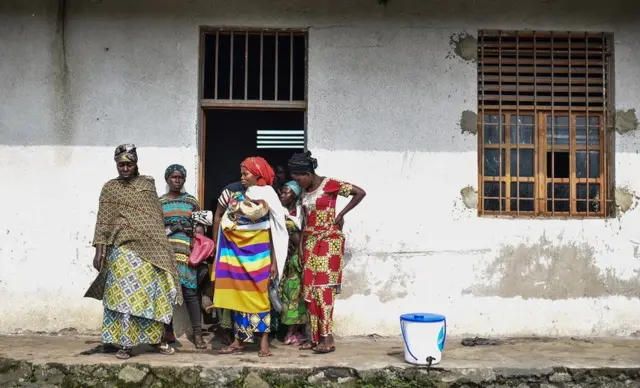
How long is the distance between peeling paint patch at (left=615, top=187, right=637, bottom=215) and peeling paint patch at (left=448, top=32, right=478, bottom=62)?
5.81ft

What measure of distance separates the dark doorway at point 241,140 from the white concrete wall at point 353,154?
9.72ft

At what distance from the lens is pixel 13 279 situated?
580cm

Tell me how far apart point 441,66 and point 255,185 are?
2.11m

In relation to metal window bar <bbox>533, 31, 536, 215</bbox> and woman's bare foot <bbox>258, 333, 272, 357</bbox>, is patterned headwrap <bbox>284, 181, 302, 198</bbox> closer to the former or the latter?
woman's bare foot <bbox>258, 333, 272, 357</bbox>

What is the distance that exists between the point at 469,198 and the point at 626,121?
159 cm

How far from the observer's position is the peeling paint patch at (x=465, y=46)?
598 cm

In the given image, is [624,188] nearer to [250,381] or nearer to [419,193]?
[419,193]

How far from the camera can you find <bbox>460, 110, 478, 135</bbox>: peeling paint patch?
595cm

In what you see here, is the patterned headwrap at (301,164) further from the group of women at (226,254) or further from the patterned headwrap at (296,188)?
the patterned headwrap at (296,188)

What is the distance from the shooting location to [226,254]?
5.11m

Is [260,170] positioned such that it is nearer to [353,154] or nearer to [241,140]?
[353,154]

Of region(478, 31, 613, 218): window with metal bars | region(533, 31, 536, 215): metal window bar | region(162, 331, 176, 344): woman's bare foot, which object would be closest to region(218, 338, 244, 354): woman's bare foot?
region(162, 331, 176, 344): woman's bare foot

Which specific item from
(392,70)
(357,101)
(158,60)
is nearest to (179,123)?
(158,60)

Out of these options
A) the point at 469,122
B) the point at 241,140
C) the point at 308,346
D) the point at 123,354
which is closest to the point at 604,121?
the point at 469,122
